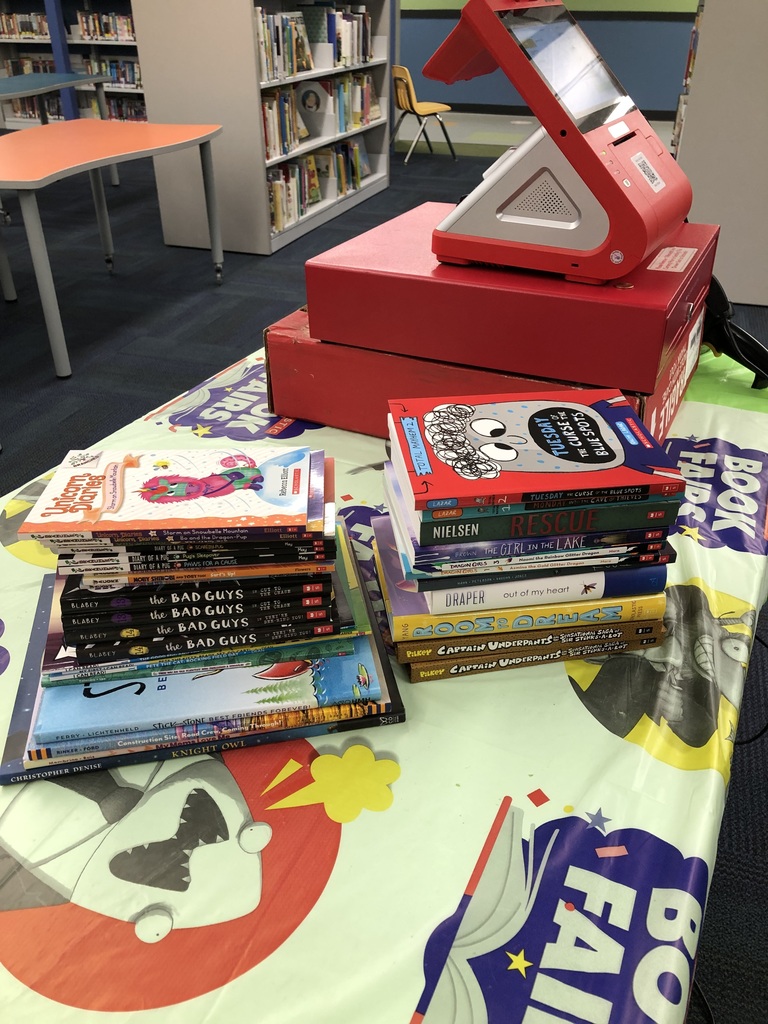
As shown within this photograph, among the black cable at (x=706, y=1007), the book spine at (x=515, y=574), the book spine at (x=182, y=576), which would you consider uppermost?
the book spine at (x=182, y=576)

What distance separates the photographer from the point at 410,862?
0.64m

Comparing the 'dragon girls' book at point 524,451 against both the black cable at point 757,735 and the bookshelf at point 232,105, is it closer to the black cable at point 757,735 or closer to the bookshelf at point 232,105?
the black cable at point 757,735

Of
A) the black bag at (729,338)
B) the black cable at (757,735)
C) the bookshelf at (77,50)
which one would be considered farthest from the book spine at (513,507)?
the bookshelf at (77,50)

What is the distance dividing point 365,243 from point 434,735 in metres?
0.86

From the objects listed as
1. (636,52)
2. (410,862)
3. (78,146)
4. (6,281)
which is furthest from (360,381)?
(636,52)

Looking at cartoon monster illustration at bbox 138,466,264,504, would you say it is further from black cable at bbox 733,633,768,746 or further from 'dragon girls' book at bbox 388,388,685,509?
black cable at bbox 733,633,768,746

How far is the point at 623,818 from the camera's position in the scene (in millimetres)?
675

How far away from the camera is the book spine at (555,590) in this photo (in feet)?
2.51

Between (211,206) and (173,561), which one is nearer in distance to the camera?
(173,561)

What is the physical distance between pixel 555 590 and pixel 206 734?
36cm

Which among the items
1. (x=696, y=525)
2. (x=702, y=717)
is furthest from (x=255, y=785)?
(x=696, y=525)

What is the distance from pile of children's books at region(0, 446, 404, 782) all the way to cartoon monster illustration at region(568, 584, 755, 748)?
0.22 m

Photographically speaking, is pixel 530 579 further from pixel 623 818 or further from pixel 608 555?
pixel 623 818

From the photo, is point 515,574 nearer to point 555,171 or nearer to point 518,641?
point 518,641
